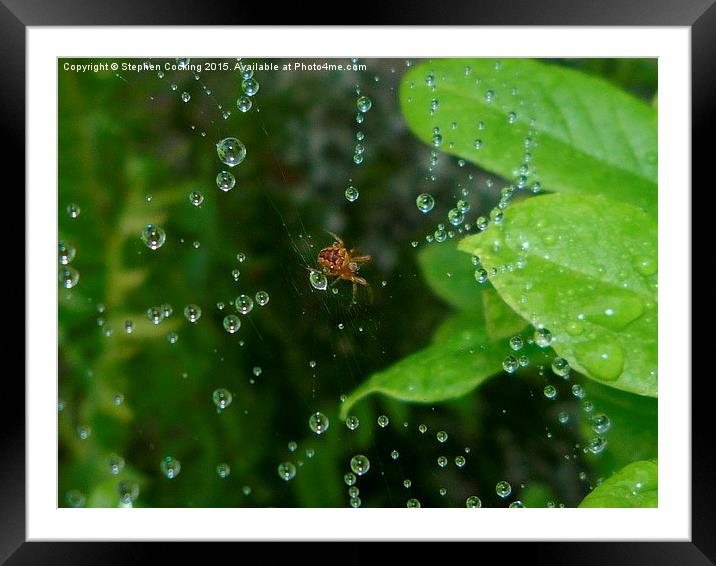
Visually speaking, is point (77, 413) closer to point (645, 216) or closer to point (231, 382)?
point (231, 382)

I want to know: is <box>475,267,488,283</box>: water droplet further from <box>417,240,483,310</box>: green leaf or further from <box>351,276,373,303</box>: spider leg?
<box>351,276,373,303</box>: spider leg

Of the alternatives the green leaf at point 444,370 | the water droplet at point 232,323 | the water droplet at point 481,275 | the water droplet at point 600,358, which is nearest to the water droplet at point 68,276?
the water droplet at point 232,323

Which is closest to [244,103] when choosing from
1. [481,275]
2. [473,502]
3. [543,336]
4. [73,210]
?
[73,210]

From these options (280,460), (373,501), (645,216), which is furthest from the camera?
(280,460)

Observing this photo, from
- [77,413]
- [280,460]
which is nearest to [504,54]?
[280,460]

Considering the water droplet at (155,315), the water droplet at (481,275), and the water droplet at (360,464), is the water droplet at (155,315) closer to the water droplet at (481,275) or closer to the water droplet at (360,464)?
the water droplet at (360,464)

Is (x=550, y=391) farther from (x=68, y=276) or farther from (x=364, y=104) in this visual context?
(x=68, y=276)
